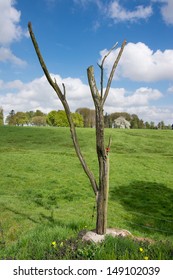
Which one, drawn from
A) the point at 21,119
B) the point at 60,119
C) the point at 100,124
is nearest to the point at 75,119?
the point at 60,119

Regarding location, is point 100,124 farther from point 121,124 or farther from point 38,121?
point 38,121

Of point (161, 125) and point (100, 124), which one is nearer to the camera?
point (100, 124)

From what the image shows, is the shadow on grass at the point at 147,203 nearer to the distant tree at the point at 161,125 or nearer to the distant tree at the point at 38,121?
the distant tree at the point at 38,121

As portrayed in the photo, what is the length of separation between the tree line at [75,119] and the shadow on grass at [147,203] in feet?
307

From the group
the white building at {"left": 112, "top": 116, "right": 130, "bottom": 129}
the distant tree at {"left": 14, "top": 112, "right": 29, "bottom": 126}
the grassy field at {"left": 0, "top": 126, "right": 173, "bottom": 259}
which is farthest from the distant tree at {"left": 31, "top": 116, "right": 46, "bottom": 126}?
the grassy field at {"left": 0, "top": 126, "right": 173, "bottom": 259}

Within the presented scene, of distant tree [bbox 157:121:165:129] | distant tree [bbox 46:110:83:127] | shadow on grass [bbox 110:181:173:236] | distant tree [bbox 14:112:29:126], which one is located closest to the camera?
shadow on grass [bbox 110:181:173:236]

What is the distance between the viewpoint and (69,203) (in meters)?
17.6

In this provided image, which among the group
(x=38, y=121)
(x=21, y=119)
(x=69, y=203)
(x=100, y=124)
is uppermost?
(x=21, y=119)

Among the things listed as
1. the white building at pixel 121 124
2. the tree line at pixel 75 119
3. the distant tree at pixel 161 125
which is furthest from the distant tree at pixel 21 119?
the distant tree at pixel 161 125

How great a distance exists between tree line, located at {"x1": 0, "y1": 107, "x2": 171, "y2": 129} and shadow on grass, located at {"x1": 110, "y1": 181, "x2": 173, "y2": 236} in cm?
9371

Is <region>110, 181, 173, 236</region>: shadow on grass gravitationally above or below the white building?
below

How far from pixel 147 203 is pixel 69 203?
6.37 metres

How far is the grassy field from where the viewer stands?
7.19 meters

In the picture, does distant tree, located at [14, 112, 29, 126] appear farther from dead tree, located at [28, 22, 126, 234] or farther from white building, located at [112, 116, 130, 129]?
dead tree, located at [28, 22, 126, 234]
